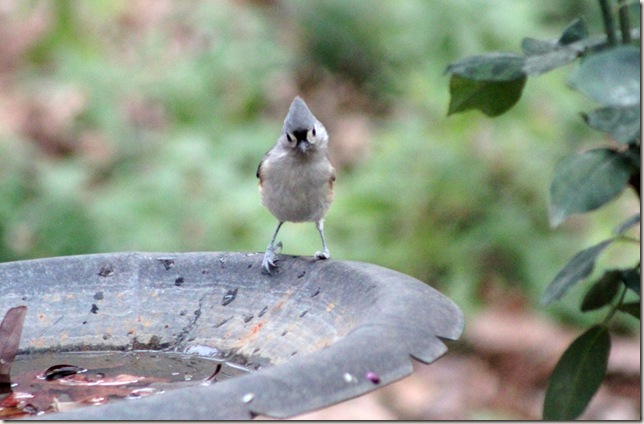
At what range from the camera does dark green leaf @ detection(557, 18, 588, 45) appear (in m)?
2.60

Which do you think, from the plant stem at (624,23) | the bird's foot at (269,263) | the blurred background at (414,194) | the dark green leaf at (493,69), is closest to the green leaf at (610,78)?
the plant stem at (624,23)

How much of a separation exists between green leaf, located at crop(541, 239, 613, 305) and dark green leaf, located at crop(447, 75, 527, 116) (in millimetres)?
530

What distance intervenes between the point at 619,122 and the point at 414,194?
346cm

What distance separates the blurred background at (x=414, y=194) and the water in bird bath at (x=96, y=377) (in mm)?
2280

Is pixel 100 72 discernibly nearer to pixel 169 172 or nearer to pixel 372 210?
pixel 169 172

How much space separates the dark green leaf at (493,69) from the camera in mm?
2646

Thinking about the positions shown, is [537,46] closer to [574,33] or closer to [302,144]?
[574,33]

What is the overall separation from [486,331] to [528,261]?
0.71m

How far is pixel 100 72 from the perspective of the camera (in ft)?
22.2

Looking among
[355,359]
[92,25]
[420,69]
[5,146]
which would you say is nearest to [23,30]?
[92,25]

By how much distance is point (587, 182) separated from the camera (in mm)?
2418

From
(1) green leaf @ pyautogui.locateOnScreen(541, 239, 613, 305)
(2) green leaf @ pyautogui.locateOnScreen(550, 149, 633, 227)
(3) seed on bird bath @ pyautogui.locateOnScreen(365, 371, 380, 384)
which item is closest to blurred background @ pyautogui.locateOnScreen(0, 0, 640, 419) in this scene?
(1) green leaf @ pyautogui.locateOnScreen(541, 239, 613, 305)

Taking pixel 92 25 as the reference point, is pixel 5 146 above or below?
below

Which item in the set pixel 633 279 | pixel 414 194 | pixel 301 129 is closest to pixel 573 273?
pixel 633 279
